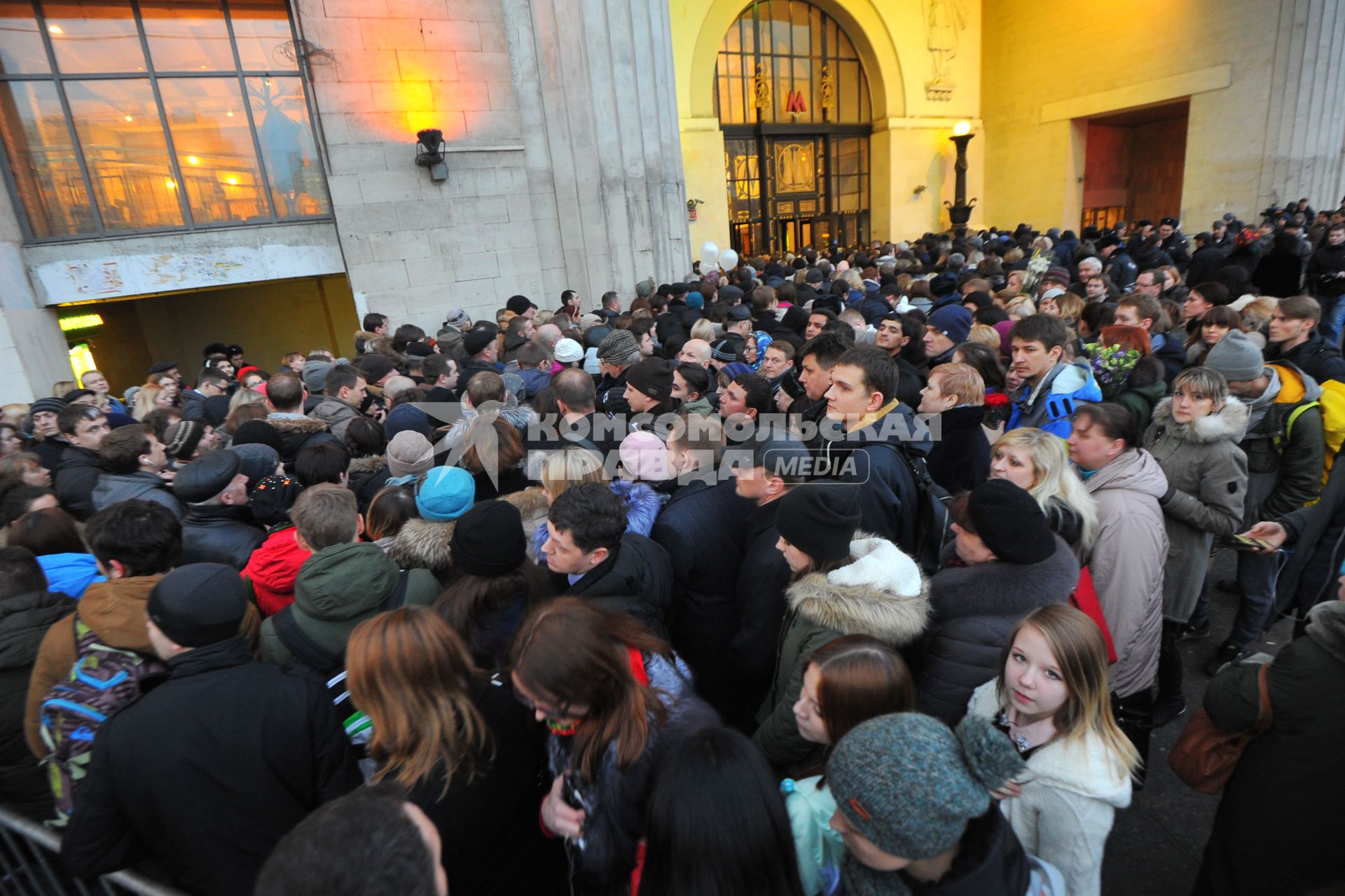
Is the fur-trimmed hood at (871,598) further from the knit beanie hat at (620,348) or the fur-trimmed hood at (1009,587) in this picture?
the knit beanie hat at (620,348)

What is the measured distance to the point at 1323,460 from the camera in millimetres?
3686

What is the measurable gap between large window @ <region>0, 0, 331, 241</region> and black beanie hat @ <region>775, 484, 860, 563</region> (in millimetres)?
10061

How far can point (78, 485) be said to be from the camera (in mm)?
3938

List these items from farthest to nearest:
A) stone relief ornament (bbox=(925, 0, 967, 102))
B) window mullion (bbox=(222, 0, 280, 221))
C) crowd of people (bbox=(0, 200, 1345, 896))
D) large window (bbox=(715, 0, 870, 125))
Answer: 1. stone relief ornament (bbox=(925, 0, 967, 102))
2. large window (bbox=(715, 0, 870, 125))
3. window mullion (bbox=(222, 0, 280, 221))
4. crowd of people (bbox=(0, 200, 1345, 896))

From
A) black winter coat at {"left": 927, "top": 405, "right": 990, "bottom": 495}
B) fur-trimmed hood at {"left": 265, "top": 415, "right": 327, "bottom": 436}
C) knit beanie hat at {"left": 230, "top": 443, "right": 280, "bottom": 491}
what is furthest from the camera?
fur-trimmed hood at {"left": 265, "top": 415, "right": 327, "bottom": 436}

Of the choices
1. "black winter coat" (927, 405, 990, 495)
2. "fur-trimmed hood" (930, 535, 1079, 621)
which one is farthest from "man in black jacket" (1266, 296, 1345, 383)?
"fur-trimmed hood" (930, 535, 1079, 621)

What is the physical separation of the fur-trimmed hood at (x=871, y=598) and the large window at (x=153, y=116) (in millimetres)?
10267

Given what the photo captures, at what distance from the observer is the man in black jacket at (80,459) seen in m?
Answer: 3.93

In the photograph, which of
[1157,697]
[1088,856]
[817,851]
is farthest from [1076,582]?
[1157,697]

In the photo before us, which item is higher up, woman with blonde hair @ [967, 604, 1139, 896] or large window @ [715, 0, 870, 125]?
large window @ [715, 0, 870, 125]

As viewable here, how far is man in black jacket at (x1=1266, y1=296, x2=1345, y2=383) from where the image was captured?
394cm

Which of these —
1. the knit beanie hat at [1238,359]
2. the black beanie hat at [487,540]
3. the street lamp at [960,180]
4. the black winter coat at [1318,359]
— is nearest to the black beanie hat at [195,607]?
the black beanie hat at [487,540]

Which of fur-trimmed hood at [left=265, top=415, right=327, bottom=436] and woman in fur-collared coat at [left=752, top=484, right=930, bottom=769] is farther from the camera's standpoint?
fur-trimmed hood at [left=265, top=415, right=327, bottom=436]

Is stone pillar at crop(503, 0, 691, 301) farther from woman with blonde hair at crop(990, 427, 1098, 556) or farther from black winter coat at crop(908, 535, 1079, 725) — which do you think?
black winter coat at crop(908, 535, 1079, 725)
